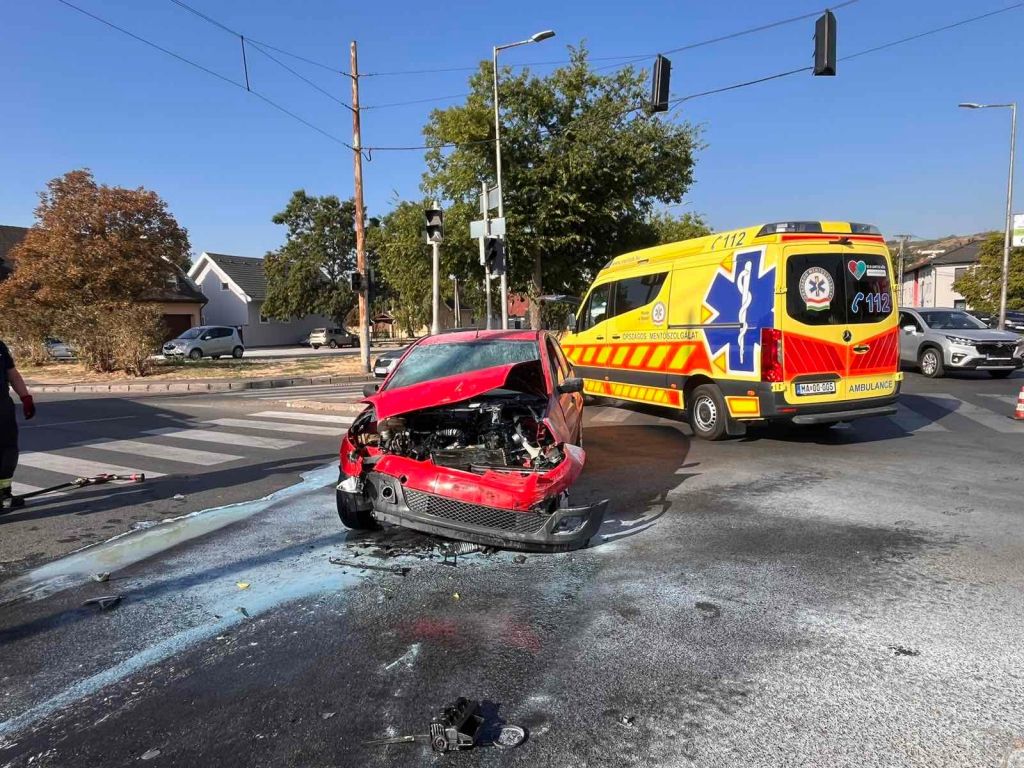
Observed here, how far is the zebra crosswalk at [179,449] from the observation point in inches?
301

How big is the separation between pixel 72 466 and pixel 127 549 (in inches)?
148

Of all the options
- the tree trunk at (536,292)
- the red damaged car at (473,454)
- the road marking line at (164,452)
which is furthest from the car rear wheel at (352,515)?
the tree trunk at (536,292)

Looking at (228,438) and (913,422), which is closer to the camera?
(228,438)

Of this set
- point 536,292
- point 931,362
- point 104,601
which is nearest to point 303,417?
point 104,601

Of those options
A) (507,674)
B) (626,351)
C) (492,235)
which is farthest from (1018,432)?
(492,235)

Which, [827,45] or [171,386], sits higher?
[827,45]

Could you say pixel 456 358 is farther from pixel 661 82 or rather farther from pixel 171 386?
pixel 171 386

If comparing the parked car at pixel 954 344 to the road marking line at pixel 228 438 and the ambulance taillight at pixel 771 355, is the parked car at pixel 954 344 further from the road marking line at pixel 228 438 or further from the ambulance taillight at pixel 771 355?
the road marking line at pixel 228 438

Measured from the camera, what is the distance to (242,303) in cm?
5241

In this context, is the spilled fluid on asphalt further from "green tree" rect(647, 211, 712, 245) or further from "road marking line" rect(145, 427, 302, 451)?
"green tree" rect(647, 211, 712, 245)

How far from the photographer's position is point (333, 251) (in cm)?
5262

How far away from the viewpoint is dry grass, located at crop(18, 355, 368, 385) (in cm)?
1989

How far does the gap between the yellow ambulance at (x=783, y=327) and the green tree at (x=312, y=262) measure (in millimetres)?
45022

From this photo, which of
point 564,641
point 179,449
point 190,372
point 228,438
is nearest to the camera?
point 564,641
